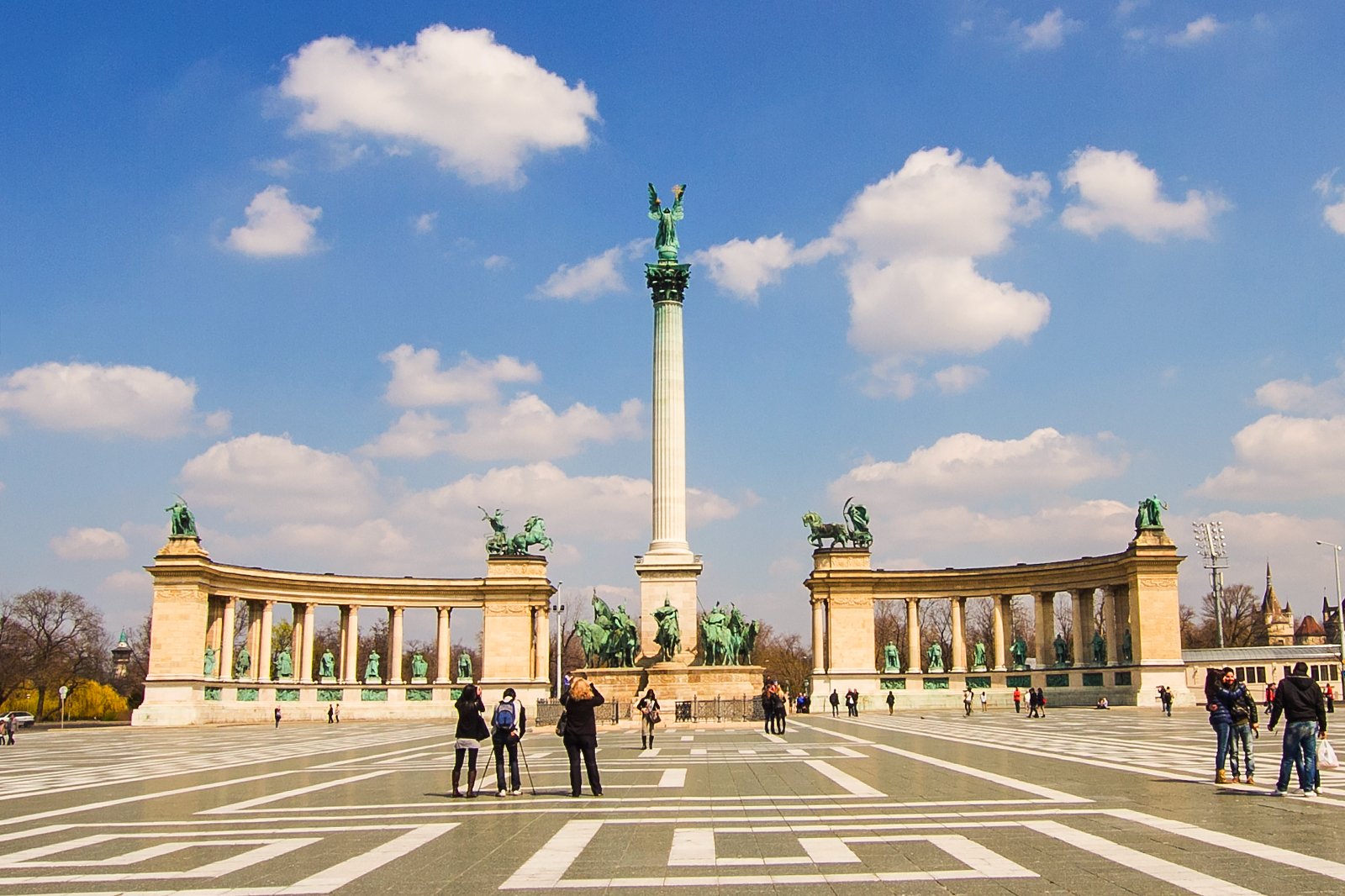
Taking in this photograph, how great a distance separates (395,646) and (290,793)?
211ft

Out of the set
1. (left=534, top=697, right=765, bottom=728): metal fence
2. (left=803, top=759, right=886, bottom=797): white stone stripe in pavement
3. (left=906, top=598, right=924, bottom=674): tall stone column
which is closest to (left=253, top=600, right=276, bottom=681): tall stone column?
(left=534, top=697, right=765, bottom=728): metal fence

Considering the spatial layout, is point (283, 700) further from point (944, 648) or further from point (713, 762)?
point (944, 648)

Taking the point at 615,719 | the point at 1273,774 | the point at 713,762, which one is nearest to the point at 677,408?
the point at 615,719

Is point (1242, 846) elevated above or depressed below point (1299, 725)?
below

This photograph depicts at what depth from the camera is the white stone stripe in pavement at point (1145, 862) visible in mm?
9500

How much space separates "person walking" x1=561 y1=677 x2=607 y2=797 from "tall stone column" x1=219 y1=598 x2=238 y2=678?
6472 cm

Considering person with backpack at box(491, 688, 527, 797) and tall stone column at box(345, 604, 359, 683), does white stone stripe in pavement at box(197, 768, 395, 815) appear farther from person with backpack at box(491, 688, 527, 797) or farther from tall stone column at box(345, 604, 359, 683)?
tall stone column at box(345, 604, 359, 683)

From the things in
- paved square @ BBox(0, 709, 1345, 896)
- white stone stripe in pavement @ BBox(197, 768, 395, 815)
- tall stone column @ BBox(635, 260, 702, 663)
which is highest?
tall stone column @ BBox(635, 260, 702, 663)

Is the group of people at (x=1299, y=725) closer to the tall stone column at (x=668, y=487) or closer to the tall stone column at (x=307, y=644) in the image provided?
the tall stone column at (x=668, y=487)

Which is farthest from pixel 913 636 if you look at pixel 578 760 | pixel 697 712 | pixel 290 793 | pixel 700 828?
pixel 700 828

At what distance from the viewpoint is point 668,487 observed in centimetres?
6706

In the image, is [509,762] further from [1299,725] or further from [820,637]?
[820,637]

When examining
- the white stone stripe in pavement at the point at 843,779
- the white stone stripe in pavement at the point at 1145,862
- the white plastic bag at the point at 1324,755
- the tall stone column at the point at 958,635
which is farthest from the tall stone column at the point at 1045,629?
the white stone stripe in pavement at the point at 1145,862

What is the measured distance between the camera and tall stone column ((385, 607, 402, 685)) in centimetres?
8275
